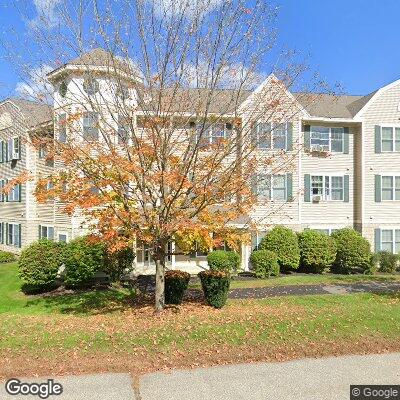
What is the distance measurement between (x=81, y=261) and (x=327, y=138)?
1454 centimetres

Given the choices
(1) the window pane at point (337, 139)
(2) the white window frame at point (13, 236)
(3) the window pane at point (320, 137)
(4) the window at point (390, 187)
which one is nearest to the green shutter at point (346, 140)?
(1) the window pane at point (337, 139)

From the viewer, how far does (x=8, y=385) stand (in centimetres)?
539

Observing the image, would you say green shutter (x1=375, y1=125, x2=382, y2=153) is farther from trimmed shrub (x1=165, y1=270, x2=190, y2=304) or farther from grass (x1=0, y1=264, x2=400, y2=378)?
trimmed shrub (x1=165, y1=270, x2=190, y2=304)

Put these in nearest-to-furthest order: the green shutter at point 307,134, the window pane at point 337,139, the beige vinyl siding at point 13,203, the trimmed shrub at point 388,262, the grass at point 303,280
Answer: the grass at point 303,280, the trimmed shrub at point 388,262, the green shutter at point 307,134, the window pane at point 337,139, the beige vinyl siding at point 13,203

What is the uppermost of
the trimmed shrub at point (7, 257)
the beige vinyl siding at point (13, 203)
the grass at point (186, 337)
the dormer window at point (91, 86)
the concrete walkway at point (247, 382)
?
the dormer window at point (91, 86)

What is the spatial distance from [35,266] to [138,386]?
10616 mm

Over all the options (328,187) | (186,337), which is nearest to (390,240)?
(328,187)

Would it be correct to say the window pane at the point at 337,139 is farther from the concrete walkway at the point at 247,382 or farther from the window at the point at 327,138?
the concrete walkway at the point at 247,382

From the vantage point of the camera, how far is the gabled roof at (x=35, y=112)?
31.1ft

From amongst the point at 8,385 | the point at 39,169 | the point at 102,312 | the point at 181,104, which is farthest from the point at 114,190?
the point at 39,169

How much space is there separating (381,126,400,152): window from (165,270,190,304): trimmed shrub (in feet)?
52.3

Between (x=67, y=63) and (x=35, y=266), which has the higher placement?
(x=67, y=63)

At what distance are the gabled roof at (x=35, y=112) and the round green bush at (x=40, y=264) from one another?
5843 mm

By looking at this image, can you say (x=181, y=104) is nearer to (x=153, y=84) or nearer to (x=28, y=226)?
(x=153, y=84)
